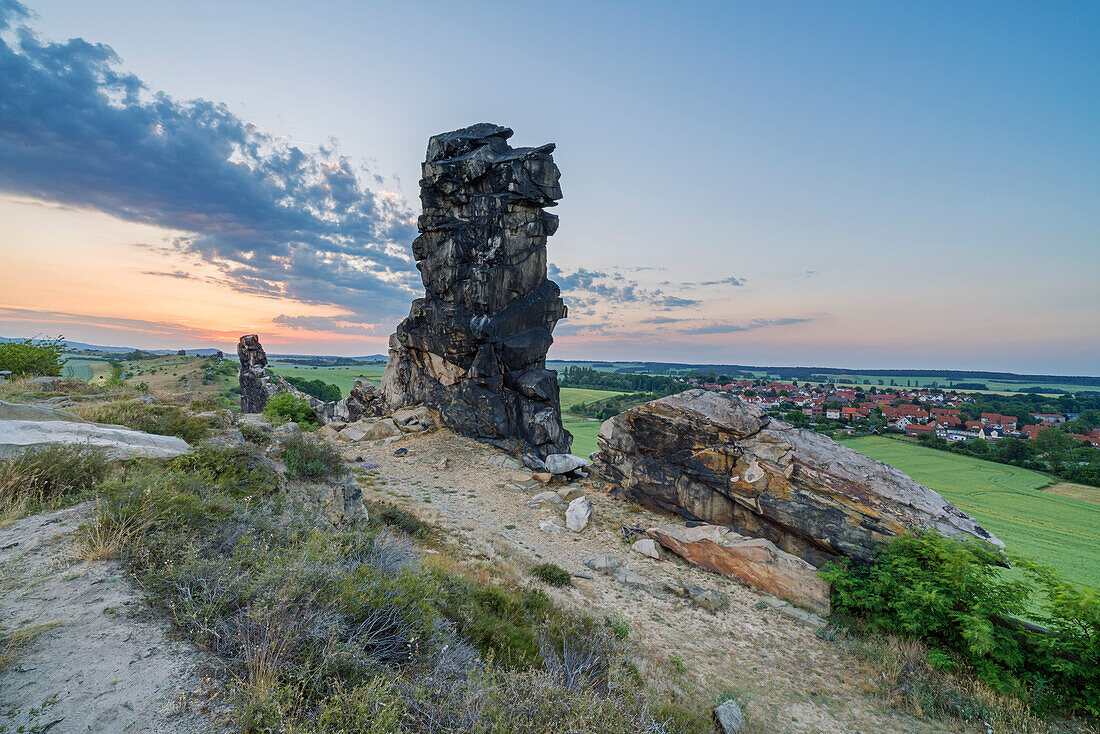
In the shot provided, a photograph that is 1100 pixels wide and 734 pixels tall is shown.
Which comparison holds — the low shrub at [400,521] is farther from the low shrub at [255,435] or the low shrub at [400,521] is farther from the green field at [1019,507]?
the green field at [1019,507]

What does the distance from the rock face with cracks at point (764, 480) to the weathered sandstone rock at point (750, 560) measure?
675mm

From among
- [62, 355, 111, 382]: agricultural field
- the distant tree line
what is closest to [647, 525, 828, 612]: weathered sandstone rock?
[62, 355, 111, 382]: agricultural field

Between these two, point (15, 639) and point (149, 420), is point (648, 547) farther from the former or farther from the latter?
point (149, 420)

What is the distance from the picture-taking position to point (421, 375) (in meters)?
23.1

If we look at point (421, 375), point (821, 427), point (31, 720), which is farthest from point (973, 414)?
point (31, 720)

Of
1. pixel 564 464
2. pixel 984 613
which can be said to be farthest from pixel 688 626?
pixel 564 464

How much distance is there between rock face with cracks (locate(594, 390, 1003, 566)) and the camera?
8.64 metres

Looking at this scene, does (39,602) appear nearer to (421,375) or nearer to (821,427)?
(421,375)

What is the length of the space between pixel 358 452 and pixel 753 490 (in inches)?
669

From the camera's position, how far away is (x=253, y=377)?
27.0 meters

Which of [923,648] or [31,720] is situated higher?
[31,720]

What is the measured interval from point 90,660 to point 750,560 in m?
10.6

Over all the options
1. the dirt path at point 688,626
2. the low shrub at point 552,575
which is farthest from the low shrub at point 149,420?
the low shrub at point 552,575

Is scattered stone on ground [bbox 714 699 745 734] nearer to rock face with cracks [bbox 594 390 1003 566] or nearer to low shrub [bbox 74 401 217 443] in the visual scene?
rock face with cracks [bbox 594 390 1003 566]
